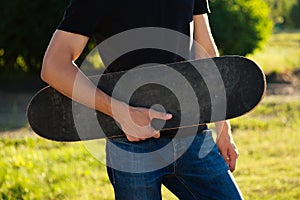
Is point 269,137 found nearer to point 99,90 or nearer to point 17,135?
point 17,135

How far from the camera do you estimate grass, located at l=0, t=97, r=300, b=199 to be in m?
6.24

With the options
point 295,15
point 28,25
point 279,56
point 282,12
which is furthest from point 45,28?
point 295,15

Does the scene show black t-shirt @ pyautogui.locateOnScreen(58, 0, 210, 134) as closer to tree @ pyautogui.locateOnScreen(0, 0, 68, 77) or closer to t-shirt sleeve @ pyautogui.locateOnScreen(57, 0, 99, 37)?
t-shirt sleeve @ pyautogui.locateOnScreen(57, 0, 99, 37)

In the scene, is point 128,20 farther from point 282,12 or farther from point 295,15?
point 295,15

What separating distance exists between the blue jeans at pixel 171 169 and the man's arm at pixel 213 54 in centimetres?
14

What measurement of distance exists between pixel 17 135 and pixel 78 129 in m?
7.29

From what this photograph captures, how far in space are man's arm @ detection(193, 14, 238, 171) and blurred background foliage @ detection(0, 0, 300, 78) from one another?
10.2 m

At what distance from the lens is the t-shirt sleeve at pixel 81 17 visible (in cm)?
258

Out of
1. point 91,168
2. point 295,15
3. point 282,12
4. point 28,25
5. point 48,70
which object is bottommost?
point 295,15

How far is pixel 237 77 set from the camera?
2766 millimetres

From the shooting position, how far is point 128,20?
2697mm

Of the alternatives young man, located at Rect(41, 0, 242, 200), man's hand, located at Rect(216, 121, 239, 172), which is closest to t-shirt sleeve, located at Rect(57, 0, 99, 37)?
young man, located at Rect(41, 0, 242, 200)

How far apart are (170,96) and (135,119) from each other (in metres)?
0.22

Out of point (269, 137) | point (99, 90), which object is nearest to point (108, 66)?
point (99, 90)
